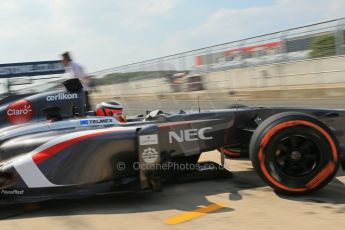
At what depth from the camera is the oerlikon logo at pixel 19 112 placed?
6539 mm

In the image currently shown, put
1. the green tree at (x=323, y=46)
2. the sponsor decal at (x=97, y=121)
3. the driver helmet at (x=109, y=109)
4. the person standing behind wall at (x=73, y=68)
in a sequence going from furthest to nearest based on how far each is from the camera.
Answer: the green tree at (x=323, y=46)
the person standing behind wall at (x=73, y=68)
the driver helmet at (x=109, y=109)
the sponsor decal at (x=97, y=121)

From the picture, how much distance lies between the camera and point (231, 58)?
18.5m

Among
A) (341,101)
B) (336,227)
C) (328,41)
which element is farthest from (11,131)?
(328,41)

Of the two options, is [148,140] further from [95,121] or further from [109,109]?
[109,109]

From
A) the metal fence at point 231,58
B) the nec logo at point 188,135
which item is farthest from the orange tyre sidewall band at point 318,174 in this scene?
the metal fence at point 231,58

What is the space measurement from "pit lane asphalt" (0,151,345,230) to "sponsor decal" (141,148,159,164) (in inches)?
16.1

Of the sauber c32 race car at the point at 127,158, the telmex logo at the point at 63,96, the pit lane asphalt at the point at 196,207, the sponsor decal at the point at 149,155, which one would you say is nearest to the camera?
the pit lane asphalt at the point at 196,207

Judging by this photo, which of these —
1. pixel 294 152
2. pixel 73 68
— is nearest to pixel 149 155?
pixel 294 152

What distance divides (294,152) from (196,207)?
43.4 inches

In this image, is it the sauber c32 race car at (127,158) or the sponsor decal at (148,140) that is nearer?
the sauber c32 race car at (127,158)

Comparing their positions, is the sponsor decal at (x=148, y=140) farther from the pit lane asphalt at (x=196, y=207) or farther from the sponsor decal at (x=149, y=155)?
the pit lane asphalt at (x=196, y=207)

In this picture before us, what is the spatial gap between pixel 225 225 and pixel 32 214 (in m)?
1.81

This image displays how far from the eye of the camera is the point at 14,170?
4199 millimetres

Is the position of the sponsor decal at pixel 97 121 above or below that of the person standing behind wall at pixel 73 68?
below
